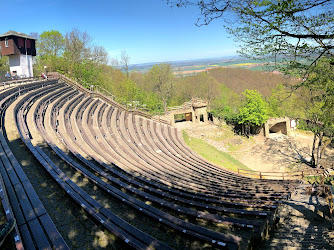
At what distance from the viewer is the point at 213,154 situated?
22.2 meters

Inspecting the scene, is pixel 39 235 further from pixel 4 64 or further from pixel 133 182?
pixel 4 64

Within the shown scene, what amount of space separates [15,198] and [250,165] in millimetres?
20951

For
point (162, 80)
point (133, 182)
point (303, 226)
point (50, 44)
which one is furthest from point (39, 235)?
point (50, 44)

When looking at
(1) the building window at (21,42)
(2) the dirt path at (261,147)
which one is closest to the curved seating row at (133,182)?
(2) the dirt path at (261,147)

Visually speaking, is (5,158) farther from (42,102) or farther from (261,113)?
(261,113)

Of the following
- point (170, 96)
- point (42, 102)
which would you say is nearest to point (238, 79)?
point (170, 96)

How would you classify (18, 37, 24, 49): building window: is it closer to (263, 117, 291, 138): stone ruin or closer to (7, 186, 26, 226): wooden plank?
(7, 186, 26, 226): wooden plank

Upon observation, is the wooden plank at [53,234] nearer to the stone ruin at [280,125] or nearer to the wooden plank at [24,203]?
the wooden plank at [24,203]

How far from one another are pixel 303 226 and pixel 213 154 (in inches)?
596

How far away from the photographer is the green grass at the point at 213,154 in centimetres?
2055

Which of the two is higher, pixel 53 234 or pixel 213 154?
pixel 53 234

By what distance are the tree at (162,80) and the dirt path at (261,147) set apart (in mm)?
16071

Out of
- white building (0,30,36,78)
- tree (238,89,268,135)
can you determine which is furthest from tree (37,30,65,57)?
tree (238,89,268,135)

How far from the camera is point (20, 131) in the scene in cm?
1002
